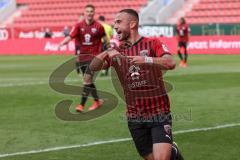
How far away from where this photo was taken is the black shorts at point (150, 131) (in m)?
6.24

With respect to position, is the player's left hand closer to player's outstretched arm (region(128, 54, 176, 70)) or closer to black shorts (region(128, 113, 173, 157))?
player's outstretched arm (region(128, 54, 176, 70))

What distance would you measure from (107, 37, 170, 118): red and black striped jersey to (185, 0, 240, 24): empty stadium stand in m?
40.2

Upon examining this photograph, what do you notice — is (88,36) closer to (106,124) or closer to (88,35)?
(88,35)

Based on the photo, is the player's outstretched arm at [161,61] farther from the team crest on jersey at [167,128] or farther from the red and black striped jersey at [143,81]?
the team crest on jersey at [167,128]

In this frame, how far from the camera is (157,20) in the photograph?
46812mm

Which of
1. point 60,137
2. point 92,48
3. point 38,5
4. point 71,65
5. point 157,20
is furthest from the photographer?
point 38,5

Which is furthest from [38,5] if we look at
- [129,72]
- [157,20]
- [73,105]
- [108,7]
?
[129,72]

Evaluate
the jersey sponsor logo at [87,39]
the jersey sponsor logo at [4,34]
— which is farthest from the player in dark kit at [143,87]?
the jersey sponsor logo at [4,34]

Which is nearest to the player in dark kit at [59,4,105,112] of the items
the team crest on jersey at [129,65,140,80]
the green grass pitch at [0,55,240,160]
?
the green grass pitch at [0,55,240,160]

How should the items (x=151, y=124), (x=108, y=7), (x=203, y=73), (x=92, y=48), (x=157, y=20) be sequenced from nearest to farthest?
(x=151, y=124) < (x=92, y=48) < (x=203, y=73) < (x=157, y=20) < (x=108, y=7)

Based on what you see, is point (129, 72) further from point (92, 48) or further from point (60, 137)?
point (92, 48)

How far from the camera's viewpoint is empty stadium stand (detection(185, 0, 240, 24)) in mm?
46156

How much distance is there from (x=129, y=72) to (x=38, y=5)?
166 ft

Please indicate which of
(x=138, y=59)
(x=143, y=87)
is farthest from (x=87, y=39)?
(x=138, y=59)
